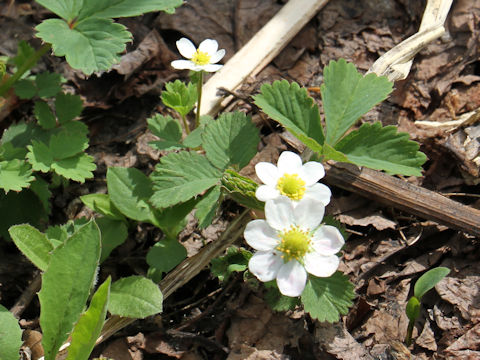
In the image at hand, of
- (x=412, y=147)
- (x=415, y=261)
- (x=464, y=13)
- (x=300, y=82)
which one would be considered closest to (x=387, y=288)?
(x=415, y=261)

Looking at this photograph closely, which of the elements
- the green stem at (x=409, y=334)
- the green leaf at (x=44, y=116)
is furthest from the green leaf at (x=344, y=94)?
the green leaf at (x=44, y=116)

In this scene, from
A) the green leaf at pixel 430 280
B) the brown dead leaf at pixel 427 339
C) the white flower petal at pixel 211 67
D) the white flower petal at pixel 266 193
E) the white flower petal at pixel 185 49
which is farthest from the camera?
the white flower petal at pixel 185 49

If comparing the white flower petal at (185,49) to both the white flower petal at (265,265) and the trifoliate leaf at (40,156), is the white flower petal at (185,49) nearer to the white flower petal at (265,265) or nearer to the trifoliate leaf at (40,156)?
the trifoliate leaf at (40,156)

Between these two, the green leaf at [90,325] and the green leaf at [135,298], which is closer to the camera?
the green leaf at [90,325]

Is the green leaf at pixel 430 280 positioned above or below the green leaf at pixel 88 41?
below

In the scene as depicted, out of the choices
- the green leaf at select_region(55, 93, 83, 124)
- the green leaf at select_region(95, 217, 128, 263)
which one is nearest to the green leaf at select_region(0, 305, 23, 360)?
the green leaf at select_region(95, 217, 128, 263)

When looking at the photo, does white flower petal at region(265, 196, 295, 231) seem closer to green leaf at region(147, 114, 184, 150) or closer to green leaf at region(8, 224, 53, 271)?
green leaf at region(147, 114, 184, 150)

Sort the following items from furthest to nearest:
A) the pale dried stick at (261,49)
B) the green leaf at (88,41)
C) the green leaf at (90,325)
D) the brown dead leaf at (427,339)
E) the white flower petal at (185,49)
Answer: the pale dried stick at (261,49)
the white flower petal at (185,49)
the green leaf at (88,41)
the brown dead leaf at (427,339)
the green leaf at (90,325)
